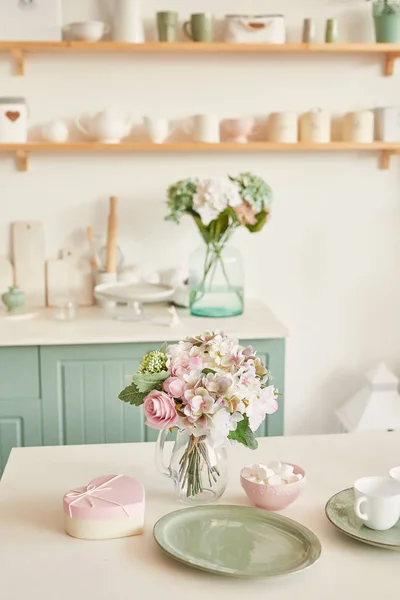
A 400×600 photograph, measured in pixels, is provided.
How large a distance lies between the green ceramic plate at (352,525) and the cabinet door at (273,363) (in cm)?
134

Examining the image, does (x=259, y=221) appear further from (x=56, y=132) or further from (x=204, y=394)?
(x=204, y=394)

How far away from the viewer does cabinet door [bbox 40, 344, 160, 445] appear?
2.92 metres

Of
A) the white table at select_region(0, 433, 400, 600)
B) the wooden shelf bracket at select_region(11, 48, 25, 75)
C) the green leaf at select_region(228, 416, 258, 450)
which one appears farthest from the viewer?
the wooden shelf bracket at select_region(11, 48, 25, 75)

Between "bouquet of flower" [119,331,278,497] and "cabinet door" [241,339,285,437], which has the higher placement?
"bouquet of flower" [119,331,278,497]

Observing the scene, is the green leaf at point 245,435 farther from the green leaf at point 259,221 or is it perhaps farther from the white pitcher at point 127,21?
the white pitcher at point 127,21

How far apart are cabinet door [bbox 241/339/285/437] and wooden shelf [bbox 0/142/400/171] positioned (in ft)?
2.60

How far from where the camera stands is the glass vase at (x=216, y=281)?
3215 millimetres

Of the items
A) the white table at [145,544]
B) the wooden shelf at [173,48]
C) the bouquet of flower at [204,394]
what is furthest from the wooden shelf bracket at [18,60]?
the bouquet of flower at [204,394]

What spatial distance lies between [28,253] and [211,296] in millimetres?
777

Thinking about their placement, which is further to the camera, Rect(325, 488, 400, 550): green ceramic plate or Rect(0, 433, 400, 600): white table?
Rect(325, 488, 400, 550): green ceramic plate

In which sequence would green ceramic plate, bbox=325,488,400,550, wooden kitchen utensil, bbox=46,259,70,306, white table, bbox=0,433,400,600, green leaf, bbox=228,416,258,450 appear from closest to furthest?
white table, bbox=0,433,400,600 < green ceramic plate, bbox=325,488,400,550 < green leaf, bbox=228,416,258,450 < wooden kitchen utensil, bbox=46,259,70,306

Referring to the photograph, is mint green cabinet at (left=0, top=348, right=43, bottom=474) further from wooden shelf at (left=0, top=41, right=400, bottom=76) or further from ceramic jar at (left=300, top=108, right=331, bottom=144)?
ceramic jar at (left=300, top=108, right=331, bottom=144)

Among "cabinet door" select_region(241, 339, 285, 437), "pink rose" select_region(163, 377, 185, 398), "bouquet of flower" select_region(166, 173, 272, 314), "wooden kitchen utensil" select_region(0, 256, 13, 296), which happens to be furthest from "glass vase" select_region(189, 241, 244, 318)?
"pink rose" select_region(163, 377, 185, 398)

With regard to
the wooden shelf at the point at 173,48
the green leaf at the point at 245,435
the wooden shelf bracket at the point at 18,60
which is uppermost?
the wooden shelf at the point at 173,48
